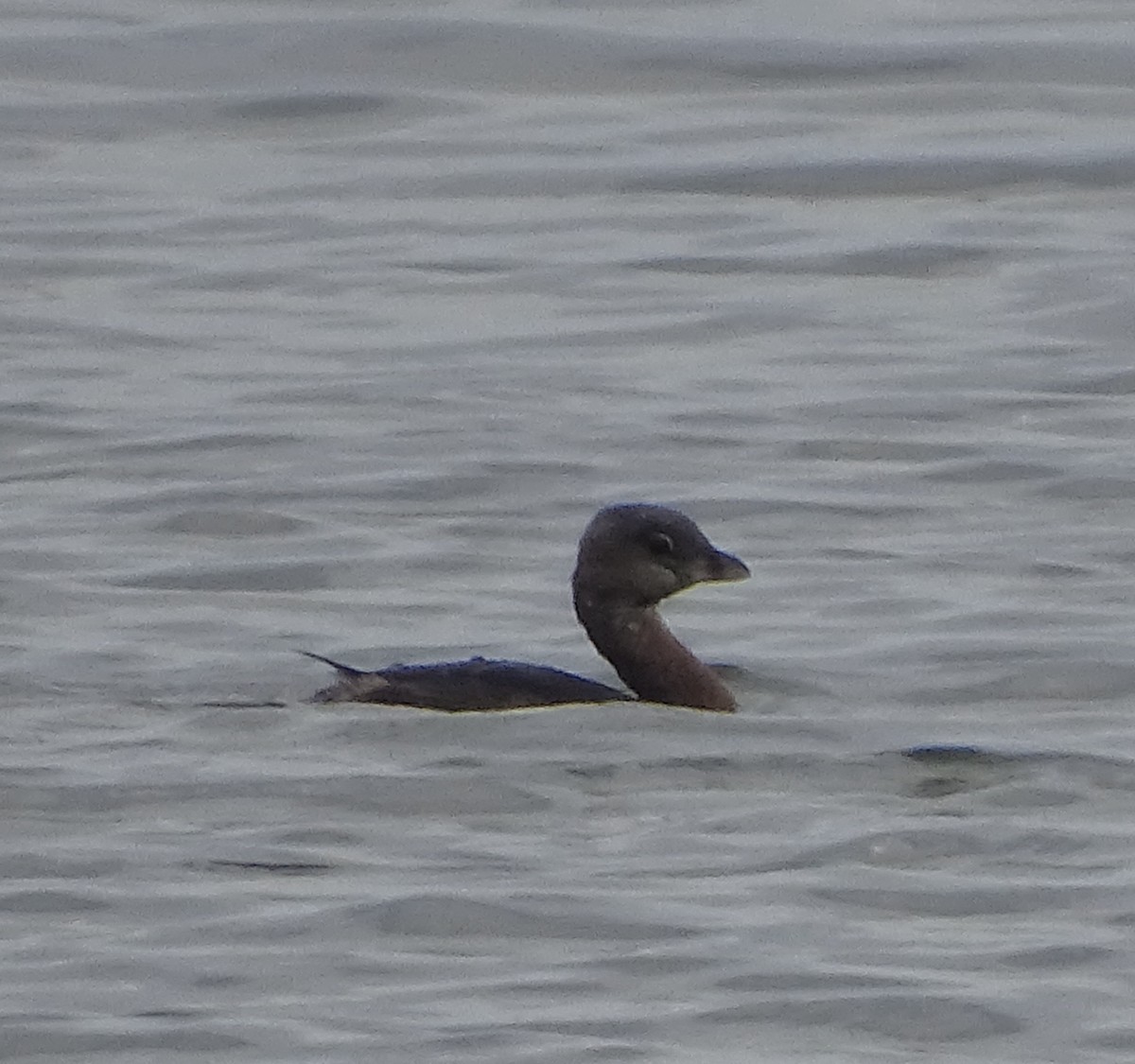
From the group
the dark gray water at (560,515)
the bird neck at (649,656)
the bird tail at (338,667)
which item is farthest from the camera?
the bird neck at (649,656)

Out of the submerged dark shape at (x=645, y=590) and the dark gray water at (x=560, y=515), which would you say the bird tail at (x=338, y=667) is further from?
the dark gray water at (x=560, y=515)

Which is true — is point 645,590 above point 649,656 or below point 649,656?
above

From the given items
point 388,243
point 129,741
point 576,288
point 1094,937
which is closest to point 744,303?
point 576,288

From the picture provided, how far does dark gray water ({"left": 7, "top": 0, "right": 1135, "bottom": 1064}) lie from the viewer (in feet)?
31.6

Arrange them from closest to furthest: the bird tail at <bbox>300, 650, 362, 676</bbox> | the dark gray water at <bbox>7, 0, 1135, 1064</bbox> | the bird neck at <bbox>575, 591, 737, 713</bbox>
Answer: the dark gray water at <bbox>7, 0, 1135, 1064</bbox>, the bird tail at <bbox>300, 650, 362, 676</bbox>, the bird neck at <bbox>575, 591, 737, 713</bbox>

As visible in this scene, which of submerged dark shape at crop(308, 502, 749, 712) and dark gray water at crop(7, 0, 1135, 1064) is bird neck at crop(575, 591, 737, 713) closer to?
submerged dark shape at crop(308, 502, 749, 712)

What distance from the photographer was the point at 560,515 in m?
15.5

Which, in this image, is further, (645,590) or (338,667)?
(645,590)

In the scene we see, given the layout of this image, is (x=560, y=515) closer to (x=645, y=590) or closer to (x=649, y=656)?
(x=645, y=590)

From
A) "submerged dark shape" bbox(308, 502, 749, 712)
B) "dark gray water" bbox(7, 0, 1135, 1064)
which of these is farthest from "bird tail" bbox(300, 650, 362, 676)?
"dark gray water" bbox(7, 0, 1135, 1064)

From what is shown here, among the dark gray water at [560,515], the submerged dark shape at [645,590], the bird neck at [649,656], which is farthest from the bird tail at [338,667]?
the bird neck at [649,656]

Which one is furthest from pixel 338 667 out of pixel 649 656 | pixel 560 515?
pixel 560 515

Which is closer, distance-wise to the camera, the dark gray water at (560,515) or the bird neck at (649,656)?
the dark gray water at (560,515)

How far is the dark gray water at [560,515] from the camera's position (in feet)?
31.6
